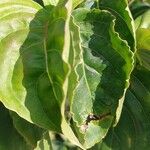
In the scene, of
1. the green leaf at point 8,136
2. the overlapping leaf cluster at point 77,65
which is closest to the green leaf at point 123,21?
the overlapping leaf cluster at point 77,65

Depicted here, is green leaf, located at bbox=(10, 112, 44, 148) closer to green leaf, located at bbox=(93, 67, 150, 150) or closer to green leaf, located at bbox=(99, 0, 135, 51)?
green leaf, located at bbox=(93, 67, 150, 150)

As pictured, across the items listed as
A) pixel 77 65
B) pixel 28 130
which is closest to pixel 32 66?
pixel 77 65

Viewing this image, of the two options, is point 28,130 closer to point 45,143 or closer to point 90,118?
point 45,143

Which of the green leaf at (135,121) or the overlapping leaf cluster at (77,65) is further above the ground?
the overlapping leaf cluster at (77,65)

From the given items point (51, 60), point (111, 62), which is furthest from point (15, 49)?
point (111, 62)

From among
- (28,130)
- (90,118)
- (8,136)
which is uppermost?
(90,118)

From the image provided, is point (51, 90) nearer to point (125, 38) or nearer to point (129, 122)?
point (125, 38)

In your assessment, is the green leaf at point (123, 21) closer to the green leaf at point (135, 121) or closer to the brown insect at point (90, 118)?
the brown insect at point (90, 118)
